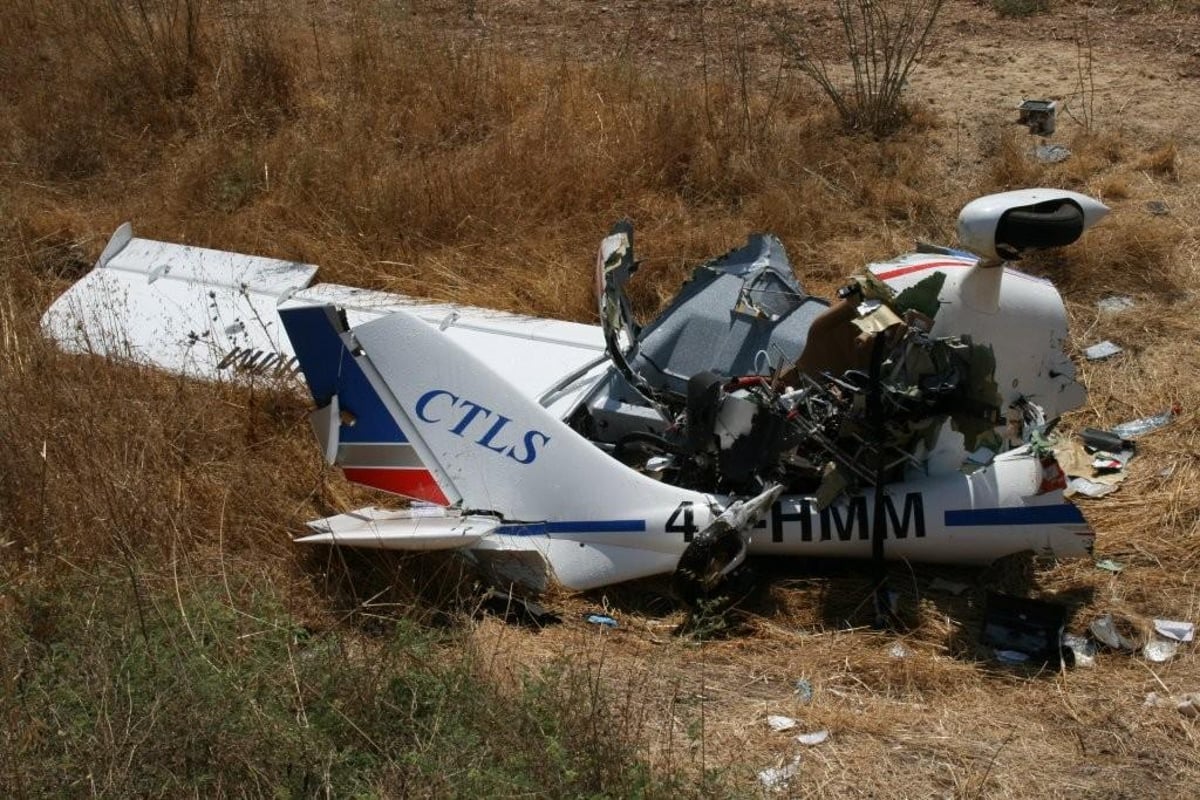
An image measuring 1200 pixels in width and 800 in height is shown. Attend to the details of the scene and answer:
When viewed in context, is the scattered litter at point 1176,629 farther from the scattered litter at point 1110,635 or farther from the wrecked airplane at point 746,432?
the wrecked airplane at point 746,432

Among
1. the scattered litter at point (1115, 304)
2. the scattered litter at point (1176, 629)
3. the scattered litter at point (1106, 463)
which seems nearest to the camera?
the scattered litter at point (1176, 629)

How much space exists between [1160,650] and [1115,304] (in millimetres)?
2910

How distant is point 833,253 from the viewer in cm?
769

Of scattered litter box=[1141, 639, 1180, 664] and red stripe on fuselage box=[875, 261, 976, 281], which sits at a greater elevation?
red stripe on fuselage box=[875, 261, 976, 281]

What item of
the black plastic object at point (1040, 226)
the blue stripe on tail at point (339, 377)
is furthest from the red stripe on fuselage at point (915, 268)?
the blue stripe on tail at point (339, 377)

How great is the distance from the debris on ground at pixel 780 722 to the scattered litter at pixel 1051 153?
17.2ft

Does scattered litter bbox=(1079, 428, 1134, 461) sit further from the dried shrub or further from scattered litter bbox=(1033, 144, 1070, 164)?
the dried shrub

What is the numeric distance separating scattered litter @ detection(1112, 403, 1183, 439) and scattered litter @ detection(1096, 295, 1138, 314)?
3.23 feet

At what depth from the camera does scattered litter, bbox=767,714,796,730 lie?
4.16m

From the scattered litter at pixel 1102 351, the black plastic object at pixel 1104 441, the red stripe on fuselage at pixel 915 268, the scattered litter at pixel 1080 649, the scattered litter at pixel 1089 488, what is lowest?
the scattered litter at pixel 1089 488

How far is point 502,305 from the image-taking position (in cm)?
729

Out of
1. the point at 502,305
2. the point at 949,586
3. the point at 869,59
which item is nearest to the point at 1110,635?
the point at 949,586

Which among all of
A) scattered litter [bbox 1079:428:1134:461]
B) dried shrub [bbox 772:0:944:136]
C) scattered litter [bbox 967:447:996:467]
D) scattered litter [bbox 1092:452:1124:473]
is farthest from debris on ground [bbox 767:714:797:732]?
dried shrub [bbox 772:0:944:136]

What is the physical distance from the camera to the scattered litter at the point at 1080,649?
15.0ft
